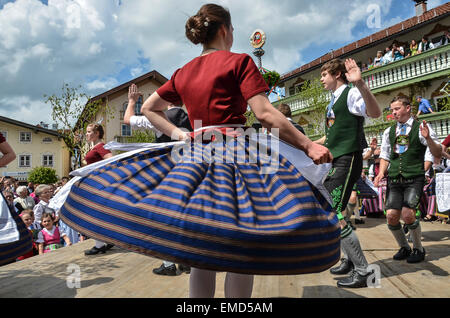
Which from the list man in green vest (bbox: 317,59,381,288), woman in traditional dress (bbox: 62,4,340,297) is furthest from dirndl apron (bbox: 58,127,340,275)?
man in green vest (bbox: 317,59,381,288)

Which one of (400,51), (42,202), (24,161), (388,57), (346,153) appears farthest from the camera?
(24,161)

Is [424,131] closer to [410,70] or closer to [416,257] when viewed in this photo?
[416,257]

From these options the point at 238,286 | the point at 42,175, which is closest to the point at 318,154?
the point at 238,286

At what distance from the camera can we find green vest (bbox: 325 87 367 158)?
9.75 ft

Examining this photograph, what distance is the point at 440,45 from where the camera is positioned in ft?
62.4

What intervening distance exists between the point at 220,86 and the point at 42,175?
4078 centimetres

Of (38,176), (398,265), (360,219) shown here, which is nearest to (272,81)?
(360,219)

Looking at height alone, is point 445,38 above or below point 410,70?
above

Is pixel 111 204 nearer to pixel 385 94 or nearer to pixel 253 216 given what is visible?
pixel 253 216

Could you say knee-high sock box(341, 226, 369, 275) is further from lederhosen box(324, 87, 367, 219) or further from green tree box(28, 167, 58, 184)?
green tree box(28, 167, 58, 184)

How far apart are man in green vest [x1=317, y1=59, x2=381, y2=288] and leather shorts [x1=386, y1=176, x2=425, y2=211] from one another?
112cm

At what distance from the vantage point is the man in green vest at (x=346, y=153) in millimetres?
2779

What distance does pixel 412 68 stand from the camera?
67.1ft
